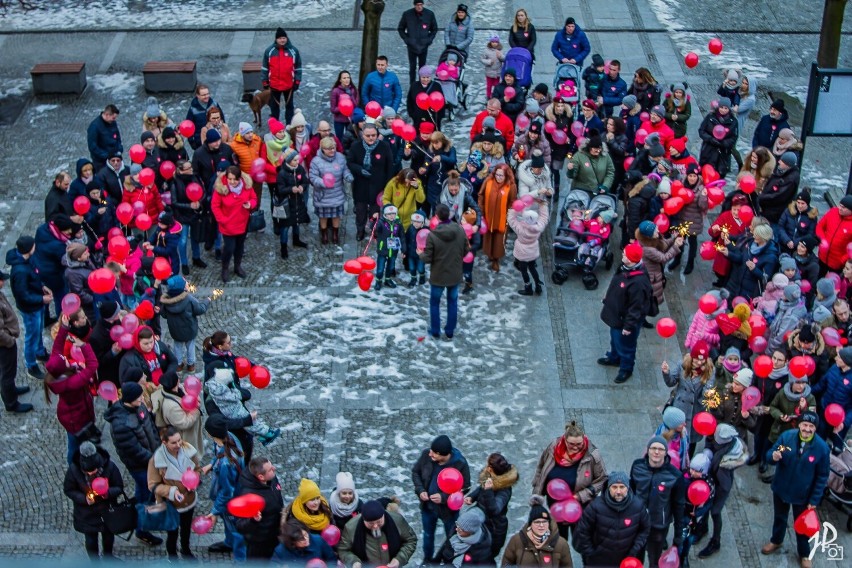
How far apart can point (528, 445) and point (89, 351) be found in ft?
14.7

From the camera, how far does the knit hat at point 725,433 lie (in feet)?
34.8

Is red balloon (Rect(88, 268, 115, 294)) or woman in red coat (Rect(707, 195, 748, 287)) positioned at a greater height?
red balloon (Rect(88, 268, 115, 294))

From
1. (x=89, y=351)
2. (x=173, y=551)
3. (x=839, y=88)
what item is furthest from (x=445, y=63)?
(x=173, y=551)

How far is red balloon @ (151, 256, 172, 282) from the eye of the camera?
514 inches

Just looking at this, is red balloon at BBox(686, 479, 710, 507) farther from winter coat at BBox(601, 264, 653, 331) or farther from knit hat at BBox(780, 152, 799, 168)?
knit hat at BBox(780, 152, 799, 168)

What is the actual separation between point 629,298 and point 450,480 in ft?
12.7

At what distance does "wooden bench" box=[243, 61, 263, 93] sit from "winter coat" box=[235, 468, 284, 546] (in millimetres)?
11275

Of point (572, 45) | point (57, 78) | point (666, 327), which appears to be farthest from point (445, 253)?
point (57, 78)

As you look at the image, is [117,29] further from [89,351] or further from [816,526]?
[816,526]

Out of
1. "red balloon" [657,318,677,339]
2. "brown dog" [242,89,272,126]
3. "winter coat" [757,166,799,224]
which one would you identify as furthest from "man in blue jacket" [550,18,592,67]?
"red balloon" [657,318,677,339]

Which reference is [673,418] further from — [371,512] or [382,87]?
[382,87]

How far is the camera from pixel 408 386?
13586mm

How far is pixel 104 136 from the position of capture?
16359 millimetres

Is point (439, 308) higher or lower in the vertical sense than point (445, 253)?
lower
